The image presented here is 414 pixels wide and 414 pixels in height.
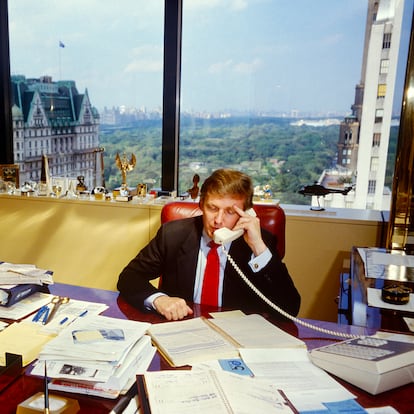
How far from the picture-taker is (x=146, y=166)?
3322mm

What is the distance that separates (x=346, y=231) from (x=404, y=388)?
5.32ft

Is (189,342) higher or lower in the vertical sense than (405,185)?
lower

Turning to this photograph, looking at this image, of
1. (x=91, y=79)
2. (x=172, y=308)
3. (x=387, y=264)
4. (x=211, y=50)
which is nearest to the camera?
(x=172, y=308)

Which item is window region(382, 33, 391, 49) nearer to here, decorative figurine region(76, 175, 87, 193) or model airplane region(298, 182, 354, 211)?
model airplane region(298, 182, 354, 211)

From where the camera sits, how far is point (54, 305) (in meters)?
1.49

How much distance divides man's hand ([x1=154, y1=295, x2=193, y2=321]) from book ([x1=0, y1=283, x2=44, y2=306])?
0.49 metres

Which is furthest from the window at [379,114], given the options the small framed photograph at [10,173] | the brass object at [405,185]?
the small framed photograph at [10,173]

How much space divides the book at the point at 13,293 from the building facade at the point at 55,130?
1886 mm

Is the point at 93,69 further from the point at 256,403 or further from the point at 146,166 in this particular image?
the point at 256,403

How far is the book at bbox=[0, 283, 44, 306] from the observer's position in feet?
4.83

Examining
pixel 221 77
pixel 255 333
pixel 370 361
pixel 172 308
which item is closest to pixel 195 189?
pixel 221 77

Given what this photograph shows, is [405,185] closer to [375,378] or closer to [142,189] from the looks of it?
[375,378]

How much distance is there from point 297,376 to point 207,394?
25cm

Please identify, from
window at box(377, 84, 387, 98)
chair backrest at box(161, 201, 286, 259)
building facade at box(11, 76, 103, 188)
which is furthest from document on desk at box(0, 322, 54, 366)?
window at box(377, 84, 387, 98)
